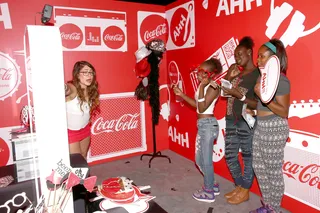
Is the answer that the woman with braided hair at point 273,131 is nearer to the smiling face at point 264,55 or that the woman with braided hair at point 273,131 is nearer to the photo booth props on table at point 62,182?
the smiling face at point 264,55

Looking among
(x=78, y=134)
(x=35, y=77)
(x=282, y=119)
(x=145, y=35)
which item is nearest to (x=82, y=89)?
(x=78, y=134)

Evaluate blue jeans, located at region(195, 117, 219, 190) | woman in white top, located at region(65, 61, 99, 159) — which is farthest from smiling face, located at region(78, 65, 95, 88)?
blue jeans, located at region(195, 117, 219, 190)

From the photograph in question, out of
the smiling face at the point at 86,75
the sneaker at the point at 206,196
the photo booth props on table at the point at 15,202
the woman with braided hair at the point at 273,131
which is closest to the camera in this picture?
the photo booth props on table at the point at 15,202

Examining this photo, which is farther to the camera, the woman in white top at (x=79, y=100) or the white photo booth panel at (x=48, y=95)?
the woman in white top at (x=79, y=100)

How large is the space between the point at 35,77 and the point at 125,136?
3645mm

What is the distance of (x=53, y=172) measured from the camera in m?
0.97

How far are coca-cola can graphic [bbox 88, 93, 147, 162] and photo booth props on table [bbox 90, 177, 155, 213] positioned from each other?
2.65 m

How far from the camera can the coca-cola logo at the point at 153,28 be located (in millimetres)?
4520

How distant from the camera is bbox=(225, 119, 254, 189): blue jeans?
2.83m

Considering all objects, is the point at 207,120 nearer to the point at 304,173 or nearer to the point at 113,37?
the point at 304,173

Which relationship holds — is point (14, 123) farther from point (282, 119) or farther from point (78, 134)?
point (282, 119)

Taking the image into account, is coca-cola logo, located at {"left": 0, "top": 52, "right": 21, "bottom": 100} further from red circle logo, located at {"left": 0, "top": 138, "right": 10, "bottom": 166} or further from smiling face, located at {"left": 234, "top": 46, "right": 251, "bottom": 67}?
smiling face, located at {"left": 234, "top": 46, "right": 251, "bottom": 67}

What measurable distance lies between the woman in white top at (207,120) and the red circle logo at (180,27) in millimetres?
1442

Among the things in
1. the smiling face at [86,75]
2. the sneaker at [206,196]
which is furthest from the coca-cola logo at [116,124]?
the sneaker at [206,196]
